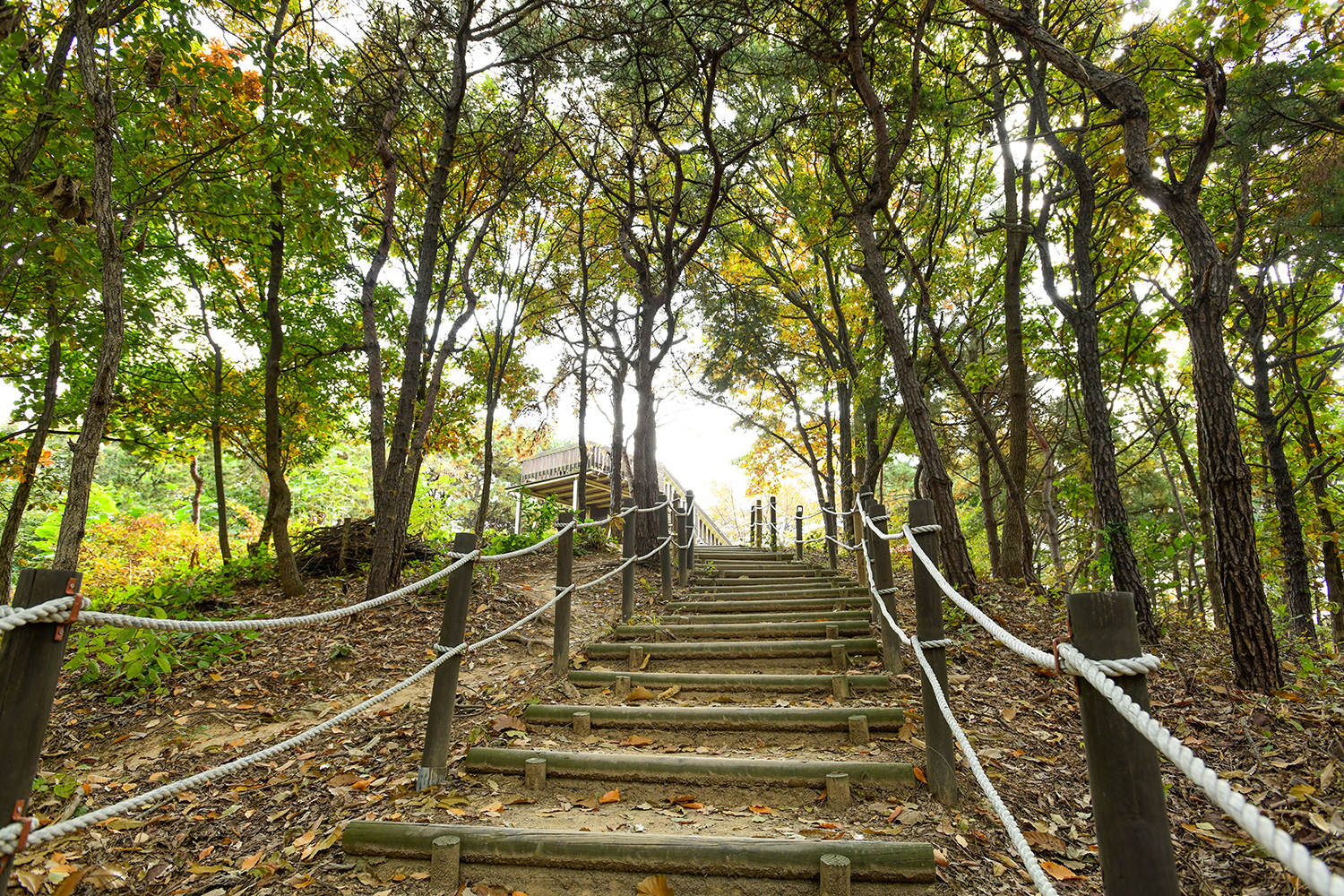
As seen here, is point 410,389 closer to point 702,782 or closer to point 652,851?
point 702,782

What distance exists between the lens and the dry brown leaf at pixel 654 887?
2232 mm

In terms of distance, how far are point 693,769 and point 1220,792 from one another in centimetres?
243

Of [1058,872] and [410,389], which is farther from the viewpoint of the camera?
[410,389]

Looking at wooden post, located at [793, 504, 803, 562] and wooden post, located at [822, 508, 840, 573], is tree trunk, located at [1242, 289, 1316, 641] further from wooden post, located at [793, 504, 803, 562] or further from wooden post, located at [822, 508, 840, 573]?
wooden post, located at [793, 504, 803, 562]

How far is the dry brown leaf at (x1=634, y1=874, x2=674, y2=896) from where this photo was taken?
2.23 metres

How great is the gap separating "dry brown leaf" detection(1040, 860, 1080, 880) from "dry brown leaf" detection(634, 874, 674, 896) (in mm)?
1435

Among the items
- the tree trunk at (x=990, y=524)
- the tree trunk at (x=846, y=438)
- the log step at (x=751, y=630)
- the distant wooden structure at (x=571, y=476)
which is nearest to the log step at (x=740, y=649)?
the log step at (x=751, y=630)

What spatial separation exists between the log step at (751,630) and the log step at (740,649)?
163 millimetres

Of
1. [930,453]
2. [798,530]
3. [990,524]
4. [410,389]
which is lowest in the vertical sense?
[798,530]

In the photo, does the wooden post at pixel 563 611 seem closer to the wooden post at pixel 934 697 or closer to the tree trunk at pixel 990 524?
the wooden post at pixel 934 697

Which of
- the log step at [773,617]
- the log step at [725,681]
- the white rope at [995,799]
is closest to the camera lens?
the white rope at [995,799]

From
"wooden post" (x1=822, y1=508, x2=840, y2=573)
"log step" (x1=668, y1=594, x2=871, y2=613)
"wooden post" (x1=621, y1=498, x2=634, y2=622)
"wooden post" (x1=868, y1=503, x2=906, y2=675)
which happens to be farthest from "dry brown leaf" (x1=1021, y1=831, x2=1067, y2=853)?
"wooden post" (x1=822, y1=508, x2=840, y2=573)

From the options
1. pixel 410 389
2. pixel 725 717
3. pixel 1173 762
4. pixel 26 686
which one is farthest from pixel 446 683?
pixel 410 389

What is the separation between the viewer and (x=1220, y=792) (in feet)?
3.01
